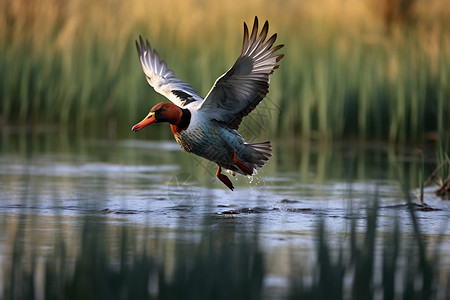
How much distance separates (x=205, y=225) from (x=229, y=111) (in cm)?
131

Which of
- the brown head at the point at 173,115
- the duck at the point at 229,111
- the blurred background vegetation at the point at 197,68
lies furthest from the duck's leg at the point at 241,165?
the blurred background vegetation at the point at 197,68

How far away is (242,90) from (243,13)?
1023cm

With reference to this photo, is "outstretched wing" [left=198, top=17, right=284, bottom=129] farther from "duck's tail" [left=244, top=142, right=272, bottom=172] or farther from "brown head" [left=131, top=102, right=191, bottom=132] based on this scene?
"duck's tail" [left=244, top=142, right=272, bottom=172]

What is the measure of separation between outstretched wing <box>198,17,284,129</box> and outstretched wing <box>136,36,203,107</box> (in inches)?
23.6

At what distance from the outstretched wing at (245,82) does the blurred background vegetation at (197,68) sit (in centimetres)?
329

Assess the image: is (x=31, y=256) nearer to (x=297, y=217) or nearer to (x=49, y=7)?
(x=297, y=217)

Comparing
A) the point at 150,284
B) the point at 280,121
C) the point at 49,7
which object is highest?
the point at 49,7

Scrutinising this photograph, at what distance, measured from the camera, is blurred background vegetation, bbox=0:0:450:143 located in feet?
38.9

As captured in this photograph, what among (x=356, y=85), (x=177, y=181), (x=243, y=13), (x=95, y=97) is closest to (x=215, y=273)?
(x=177, y=181)

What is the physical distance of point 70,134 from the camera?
12.8 metres

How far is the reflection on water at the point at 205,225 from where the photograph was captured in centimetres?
440

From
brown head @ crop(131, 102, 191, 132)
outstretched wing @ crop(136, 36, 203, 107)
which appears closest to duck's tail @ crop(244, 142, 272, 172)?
outstretched wing @ crop(136, 36, 203, 107)

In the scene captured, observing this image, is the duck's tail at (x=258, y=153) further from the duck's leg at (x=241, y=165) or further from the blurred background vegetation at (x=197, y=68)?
the blurred background vegetation at (x=197, y=68)

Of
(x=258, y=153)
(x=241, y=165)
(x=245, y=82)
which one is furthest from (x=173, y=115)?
(x=258, y=153)
